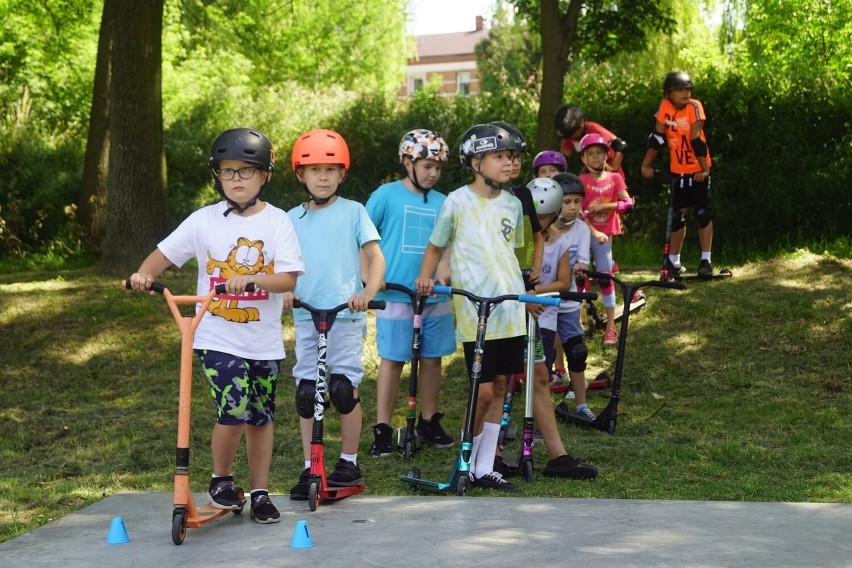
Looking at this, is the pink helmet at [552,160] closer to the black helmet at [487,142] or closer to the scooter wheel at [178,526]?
the black helmet at [487,142]

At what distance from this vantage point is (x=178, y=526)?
5.19 m

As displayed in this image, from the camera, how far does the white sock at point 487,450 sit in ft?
21.7

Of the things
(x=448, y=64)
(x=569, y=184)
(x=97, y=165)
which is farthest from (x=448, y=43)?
(x=569, y=184)

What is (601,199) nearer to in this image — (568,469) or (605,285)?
(605,285)

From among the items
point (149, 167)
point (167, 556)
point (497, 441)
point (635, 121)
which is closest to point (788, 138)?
point (635, 121)

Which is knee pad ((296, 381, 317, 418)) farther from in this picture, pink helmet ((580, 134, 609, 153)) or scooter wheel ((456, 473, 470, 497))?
pink helmet ((580, 134, 609, 153))

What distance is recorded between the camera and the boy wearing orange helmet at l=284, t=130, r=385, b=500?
6.23m

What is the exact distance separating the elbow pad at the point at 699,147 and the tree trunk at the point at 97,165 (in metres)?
8.81

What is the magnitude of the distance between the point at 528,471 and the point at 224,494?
2.02 meters

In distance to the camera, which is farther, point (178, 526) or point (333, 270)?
point (333, 270)

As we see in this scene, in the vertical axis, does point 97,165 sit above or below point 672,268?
above

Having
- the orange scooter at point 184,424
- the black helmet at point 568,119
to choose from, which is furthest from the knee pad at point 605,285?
the orange scooter at point 184,424

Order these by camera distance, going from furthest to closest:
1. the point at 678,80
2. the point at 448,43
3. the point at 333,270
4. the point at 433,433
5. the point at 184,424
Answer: the point at 448,43, the point at 678,80, the point at 433,433, the point at 333,270, the point at 184,424

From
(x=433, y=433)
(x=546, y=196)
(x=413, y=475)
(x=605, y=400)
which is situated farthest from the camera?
(x=605, y=400)
